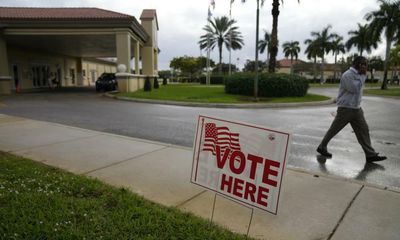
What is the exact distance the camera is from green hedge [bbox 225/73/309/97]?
19.9 meters

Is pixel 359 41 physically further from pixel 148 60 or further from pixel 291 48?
pixel 148 60

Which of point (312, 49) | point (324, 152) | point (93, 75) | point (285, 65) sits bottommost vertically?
point (324, 152)

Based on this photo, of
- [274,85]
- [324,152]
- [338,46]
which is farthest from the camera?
[338,46]

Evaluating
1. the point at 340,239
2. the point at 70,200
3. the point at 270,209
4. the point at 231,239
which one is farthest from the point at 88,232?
the point at 340,239

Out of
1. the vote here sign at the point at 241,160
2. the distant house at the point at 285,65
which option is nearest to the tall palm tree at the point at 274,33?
the vote here sign at the point at 241,160

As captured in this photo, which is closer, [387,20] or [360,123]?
[360,123]

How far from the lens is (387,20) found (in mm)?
35969

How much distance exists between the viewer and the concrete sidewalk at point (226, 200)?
3293mm

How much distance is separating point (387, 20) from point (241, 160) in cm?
4066

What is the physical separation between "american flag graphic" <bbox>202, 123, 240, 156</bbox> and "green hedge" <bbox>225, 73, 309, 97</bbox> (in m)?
17.2

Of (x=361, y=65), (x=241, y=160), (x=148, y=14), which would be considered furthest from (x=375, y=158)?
(x=148, y=14)

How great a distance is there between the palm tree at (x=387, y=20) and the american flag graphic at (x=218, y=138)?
129 feet

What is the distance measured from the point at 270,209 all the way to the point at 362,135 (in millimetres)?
3663

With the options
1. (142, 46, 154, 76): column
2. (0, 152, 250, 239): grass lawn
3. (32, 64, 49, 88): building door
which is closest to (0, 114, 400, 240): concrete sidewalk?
(0, 152, 250, 239): grass lawn
